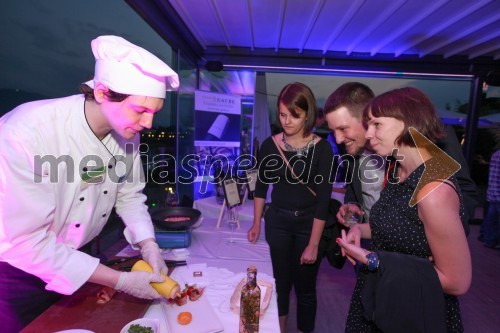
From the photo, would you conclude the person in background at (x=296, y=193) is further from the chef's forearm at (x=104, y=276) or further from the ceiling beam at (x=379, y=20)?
the ceiling beam at (x=379, y=20)

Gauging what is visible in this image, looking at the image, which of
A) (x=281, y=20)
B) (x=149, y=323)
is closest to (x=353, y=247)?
(x=149, y=323)

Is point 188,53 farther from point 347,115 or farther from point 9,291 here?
point 9,291

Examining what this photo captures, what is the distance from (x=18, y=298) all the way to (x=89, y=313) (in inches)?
12.0

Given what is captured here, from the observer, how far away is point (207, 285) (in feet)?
4.06

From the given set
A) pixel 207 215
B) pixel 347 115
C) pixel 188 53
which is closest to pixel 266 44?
pixel 188 53

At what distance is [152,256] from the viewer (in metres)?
1.25

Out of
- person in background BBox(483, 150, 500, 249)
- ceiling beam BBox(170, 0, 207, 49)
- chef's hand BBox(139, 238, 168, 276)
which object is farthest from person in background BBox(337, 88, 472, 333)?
person in background BBox(483, 150, 500, 249)

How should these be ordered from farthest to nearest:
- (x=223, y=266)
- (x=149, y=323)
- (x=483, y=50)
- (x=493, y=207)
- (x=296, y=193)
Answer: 1. (x=493, y=207)
2. (x=483, y=50)
3. (x=296, y=193)
4. (x=223, y=266)
5. (x=149, y=323)

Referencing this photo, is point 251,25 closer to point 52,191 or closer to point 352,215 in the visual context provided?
point 352,215

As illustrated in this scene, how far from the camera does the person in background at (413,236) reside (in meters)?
0.93

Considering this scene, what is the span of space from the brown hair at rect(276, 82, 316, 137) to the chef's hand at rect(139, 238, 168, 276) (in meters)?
1.15

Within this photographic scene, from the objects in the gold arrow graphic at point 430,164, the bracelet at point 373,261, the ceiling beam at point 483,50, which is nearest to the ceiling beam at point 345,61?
the ceiling beam at point 483,50

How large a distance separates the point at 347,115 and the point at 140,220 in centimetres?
125

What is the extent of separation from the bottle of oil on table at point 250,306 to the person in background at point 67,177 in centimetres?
33
